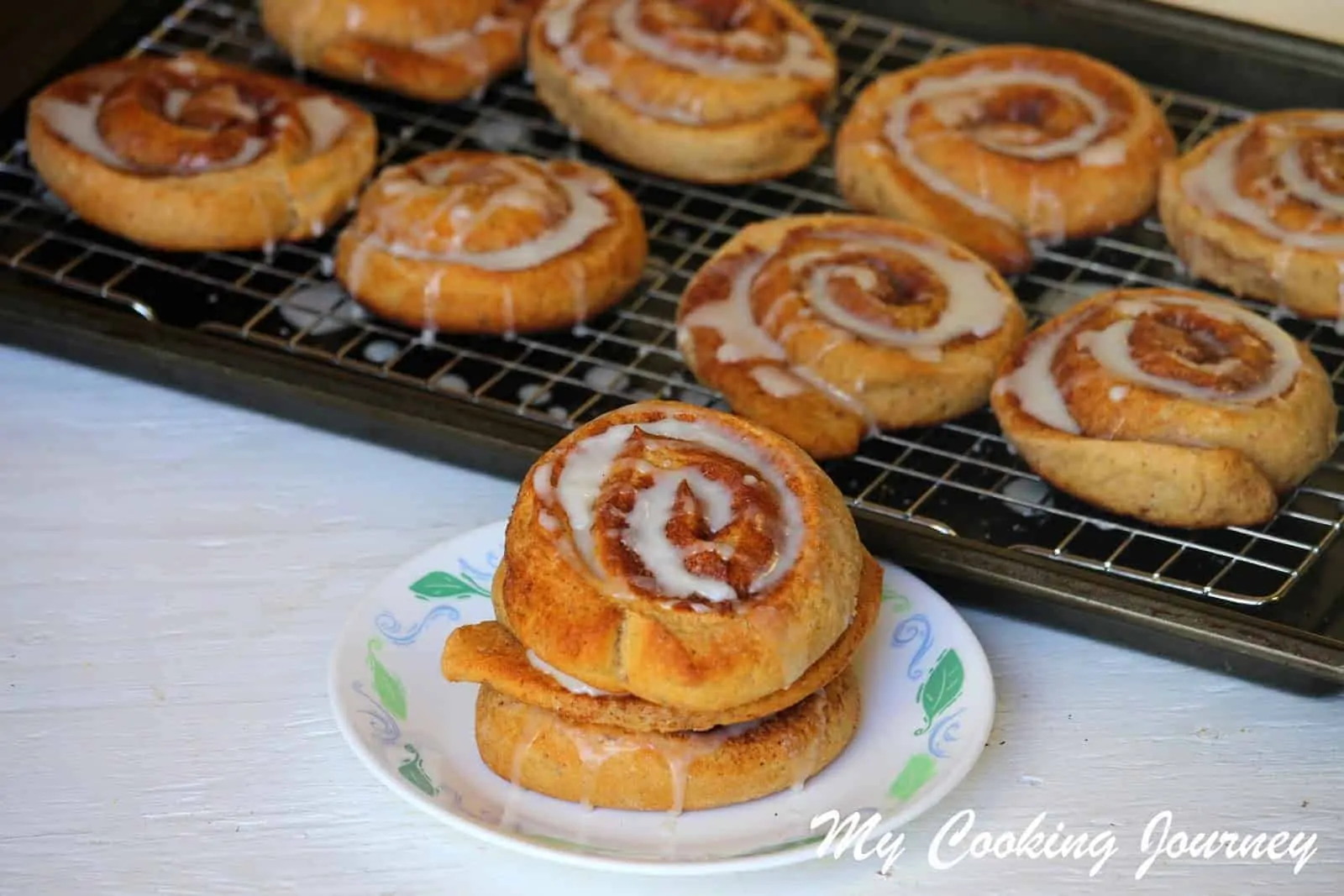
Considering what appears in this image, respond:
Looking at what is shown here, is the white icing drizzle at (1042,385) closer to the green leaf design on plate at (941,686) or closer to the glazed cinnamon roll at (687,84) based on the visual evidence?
the green leaf design on plate at (941,686)

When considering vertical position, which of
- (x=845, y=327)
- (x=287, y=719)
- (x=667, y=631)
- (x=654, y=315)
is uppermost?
(x=667, y=631)

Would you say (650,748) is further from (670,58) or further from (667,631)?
(670,58)

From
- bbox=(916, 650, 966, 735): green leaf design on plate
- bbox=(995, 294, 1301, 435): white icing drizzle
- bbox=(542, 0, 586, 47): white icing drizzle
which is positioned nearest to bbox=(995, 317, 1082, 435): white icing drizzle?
bbox=(995, 294, 1301, 435): white icing drizzle

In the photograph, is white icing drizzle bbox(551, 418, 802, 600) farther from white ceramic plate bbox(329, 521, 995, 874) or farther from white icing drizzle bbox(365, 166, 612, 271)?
white icing drizzle bbox(365, 166, 612, 271)

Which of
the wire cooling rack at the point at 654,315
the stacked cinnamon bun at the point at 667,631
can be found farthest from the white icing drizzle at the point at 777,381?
the stacked cinnamon bun at the point at 667,631

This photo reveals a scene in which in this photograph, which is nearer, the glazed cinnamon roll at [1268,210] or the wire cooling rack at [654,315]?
the wire cooling rack at [654,315]

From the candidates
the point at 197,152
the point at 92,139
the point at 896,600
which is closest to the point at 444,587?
the point at 896,600

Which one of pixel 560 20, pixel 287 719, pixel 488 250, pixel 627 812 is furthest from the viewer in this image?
pixel 560 20
